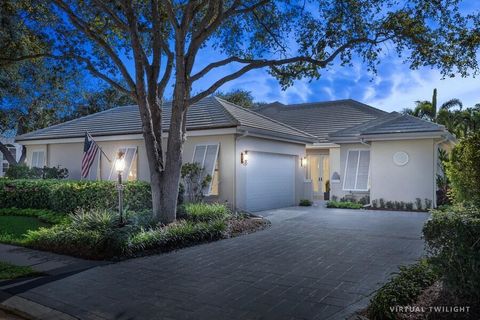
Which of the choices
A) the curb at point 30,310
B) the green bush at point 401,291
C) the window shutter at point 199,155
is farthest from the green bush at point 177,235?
the green bush at point 401,291

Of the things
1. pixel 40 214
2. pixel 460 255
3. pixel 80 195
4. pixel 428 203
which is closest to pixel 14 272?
pixel 80 195

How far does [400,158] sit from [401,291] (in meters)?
12.7

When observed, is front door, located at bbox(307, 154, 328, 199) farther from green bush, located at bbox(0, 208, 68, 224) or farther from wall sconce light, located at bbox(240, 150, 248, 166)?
green bush, located at bbox(0, 208, 68, 224)

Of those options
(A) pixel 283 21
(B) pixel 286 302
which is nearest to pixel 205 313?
(B) pixel 286 302

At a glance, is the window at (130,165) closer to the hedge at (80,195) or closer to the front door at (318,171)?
the hedge at (80,195)

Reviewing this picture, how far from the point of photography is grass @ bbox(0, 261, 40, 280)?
6.61m

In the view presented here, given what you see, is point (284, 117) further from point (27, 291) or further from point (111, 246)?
point (27, 291)

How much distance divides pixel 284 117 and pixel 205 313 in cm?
2169

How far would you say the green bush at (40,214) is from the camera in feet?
40.8

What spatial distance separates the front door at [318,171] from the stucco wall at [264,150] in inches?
94.9

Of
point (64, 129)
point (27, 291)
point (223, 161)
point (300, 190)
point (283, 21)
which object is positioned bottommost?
point (27, 291)

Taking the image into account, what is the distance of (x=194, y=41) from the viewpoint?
1084 cm

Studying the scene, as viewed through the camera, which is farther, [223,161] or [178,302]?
[223,161]

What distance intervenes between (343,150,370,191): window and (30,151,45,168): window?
15.7m
